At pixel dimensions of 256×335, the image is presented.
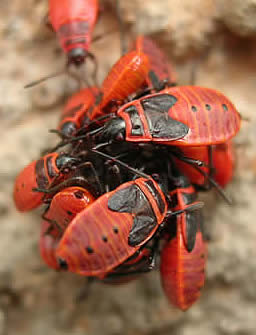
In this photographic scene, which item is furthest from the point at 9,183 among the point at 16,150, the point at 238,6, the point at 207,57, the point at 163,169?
the point at 238,6

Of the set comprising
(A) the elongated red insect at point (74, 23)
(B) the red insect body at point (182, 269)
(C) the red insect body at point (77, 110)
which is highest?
(A) the elongated red insect at point (74, 23)

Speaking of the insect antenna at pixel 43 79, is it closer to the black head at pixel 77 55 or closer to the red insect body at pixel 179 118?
the black head at pixel 77 55

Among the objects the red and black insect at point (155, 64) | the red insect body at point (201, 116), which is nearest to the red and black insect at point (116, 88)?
the red and black insect at point (155, 64)

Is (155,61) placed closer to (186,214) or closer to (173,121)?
(173,121)

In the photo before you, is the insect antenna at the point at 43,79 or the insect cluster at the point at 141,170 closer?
the insect cluster at the point at 141,170

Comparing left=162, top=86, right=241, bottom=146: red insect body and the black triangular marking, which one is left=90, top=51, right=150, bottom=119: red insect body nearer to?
left=162, top=86, right=241, bottom=146: red insect body

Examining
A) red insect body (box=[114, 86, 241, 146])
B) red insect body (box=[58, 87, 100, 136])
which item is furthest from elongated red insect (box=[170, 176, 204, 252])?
red insect body (box=[58, 87, 100, 136])

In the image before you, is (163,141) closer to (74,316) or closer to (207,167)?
(207,167)
